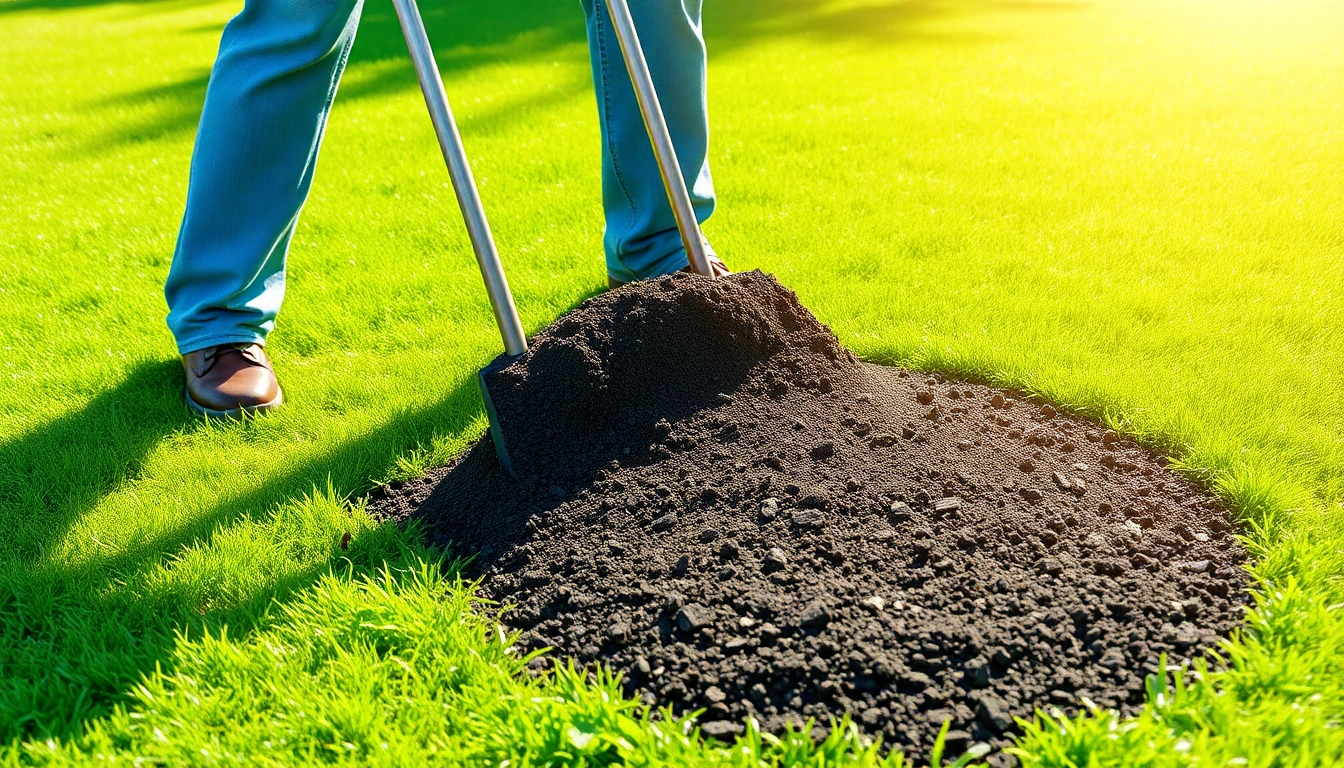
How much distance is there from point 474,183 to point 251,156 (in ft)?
3.68

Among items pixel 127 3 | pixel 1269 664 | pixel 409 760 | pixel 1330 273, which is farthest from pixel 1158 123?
pixel 127 3

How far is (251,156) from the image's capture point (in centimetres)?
301

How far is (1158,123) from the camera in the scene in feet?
18.8

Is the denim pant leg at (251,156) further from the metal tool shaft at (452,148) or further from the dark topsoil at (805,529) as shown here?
the dark topsoil at (805,529)

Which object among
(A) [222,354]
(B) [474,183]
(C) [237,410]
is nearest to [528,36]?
(A) [222,354]

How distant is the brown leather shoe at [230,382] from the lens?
3.06 metres

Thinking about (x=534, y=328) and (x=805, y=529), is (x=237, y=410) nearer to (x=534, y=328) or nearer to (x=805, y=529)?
(x=534, y=328)

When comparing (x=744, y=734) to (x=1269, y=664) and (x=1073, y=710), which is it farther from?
(x=1269, y=664)

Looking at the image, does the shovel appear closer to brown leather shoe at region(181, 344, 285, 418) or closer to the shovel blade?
the shovel blade

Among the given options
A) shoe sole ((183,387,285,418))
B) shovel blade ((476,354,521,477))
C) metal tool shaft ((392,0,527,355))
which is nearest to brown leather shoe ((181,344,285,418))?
shoe sole ((183,387,285,418))

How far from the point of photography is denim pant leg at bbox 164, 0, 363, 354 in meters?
2.92

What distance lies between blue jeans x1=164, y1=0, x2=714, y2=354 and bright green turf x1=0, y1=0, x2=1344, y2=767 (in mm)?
370

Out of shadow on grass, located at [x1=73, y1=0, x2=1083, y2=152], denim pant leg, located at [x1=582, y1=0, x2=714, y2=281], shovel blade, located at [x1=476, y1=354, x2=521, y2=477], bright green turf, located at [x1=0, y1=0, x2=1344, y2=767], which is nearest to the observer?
bright green turf, located at [x1=0, y1=0, x2=1344, y2=767]

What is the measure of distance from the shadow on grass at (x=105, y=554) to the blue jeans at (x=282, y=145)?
0.36 metres
